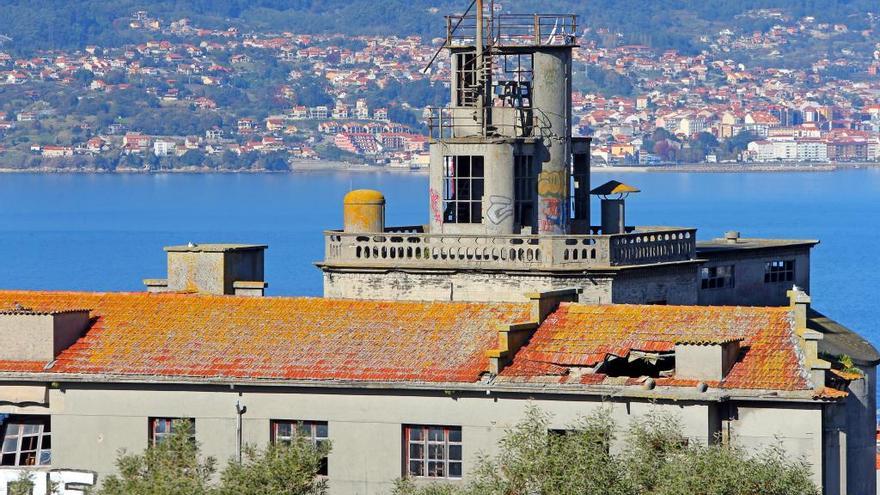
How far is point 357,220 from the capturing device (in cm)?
3981

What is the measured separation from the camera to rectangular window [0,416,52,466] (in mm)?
32031

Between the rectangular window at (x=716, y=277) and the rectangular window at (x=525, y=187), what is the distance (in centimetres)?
302

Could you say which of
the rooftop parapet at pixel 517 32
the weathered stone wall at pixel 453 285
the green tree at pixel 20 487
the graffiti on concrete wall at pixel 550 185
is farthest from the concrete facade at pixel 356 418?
the rooftop parapet at pixel 517 32

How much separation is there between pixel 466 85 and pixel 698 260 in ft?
16.4

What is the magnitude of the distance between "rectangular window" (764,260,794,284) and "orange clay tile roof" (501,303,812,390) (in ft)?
34.8

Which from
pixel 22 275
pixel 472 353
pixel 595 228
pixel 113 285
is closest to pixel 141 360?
pixel 472 353

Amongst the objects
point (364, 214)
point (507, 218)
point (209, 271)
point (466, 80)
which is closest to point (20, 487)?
point (209, 271)

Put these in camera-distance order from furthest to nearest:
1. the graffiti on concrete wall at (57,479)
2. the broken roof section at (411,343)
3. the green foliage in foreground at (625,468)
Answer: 1. the graffiti on concrete wall at (57,479)
2. the broken roof section at (411,343)
3. the green foliage in foreground at (625,468)

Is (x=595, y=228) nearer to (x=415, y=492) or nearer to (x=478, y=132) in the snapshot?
(x=478, y=132)

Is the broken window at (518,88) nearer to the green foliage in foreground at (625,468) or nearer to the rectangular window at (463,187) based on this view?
the rectangular window at (463,187)

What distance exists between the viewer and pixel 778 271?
42906 mm

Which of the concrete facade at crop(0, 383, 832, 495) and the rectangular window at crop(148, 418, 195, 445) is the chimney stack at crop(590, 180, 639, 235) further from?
the rectangular window at crop(148, 418, 195, 445)

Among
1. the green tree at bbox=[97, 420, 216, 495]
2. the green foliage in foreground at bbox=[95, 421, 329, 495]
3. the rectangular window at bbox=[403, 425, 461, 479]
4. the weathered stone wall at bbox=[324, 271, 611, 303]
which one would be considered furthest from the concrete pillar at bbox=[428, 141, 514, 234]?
the green foliage in foreground at bbox=[95, 421, 329, 495]

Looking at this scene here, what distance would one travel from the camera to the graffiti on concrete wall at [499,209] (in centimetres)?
4000
